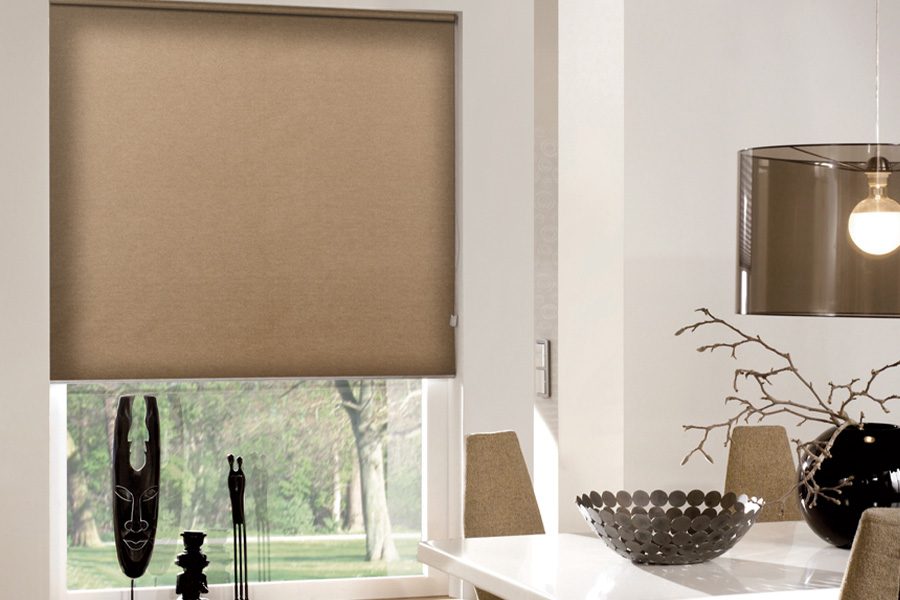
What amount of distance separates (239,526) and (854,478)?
236 cm

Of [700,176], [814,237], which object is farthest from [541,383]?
[814,237]

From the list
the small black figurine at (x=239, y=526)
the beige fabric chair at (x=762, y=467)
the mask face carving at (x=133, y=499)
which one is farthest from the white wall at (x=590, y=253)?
the mask face carving at (x=133, y=499)

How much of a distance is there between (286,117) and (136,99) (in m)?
0.54

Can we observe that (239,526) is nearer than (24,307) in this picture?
No

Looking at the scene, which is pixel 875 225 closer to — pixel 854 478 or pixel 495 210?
pixel 854 478

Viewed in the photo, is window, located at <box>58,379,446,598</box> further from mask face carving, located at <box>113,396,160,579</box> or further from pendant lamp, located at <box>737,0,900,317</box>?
pendant lamp, located at <box>737,0,900,317</box>

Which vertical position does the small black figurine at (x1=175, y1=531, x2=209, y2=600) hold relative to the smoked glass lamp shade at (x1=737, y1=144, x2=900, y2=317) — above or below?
below

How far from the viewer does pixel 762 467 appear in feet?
8.32

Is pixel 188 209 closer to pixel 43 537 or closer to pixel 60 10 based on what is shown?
pixel 60 10

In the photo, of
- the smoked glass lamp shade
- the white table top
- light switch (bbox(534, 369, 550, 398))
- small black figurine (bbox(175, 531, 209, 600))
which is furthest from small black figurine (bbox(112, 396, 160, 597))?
the smoked glass lamp shade

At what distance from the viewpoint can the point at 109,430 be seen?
3.47m

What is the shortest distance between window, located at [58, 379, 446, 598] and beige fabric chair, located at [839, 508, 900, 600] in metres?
2.56

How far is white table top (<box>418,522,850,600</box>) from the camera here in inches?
59.6

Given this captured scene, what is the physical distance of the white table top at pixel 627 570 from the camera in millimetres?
1514
